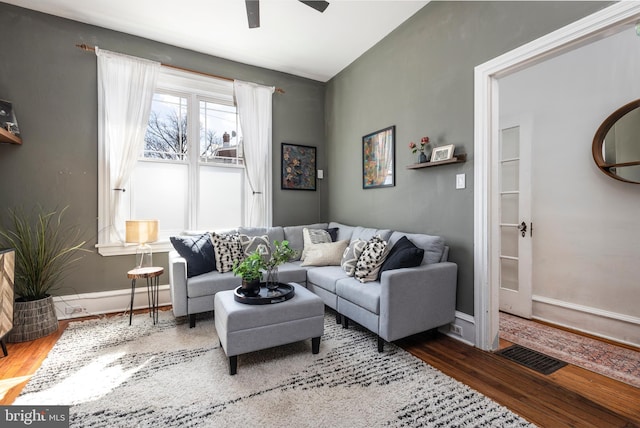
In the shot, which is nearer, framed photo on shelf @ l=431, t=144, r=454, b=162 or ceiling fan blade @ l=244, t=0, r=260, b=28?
ceiling fan blade @ l=244, t=0, r=260, b=28

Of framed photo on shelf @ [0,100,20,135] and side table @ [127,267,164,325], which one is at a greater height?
framed photo on shelf @ [0,100,20,135]

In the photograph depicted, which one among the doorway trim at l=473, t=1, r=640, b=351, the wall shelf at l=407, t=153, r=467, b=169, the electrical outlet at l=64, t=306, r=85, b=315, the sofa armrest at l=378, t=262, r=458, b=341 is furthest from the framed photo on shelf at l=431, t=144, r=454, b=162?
the electrical outlet at l=64, t=306, r=85, b=315

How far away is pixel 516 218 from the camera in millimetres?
3361

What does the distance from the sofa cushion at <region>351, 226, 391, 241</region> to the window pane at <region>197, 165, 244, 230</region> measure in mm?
1621

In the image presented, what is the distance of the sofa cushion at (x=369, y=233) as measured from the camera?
3.06m

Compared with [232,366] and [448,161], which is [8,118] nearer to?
[232,366]

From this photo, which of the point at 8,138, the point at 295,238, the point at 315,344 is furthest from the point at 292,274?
the point at 8,138

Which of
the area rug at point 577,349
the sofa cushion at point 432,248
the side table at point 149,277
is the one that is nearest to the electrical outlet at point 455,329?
the area rug at point 577,349

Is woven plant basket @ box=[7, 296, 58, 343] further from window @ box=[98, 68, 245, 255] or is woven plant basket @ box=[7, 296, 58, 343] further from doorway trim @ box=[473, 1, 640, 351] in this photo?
doorway trim @ box=[473, 1, 640, 351]

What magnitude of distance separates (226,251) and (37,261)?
1.60 meters

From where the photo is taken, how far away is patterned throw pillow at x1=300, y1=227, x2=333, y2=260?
3596 millimetres

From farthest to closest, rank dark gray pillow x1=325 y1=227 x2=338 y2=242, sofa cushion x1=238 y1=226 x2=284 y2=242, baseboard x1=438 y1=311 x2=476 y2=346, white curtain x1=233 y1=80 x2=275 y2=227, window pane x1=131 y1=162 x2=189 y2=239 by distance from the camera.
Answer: white curtain x1=233 y1=80 x2=275 y2=227
dark gray pillow x1=325 y1=227 x2=338 y2=242
sofa cushion x1=238 y1=226 x2=284 y2=242
window pane x1=131 y1=162 x2=189 y2=239
baseboard x1=438 y1=311 x2=476 y2=346

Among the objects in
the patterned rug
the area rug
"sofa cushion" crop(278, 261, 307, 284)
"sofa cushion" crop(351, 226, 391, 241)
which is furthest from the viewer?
"sofa cushion" crop(278, 261, 307, 284)

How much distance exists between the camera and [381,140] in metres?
3.57
